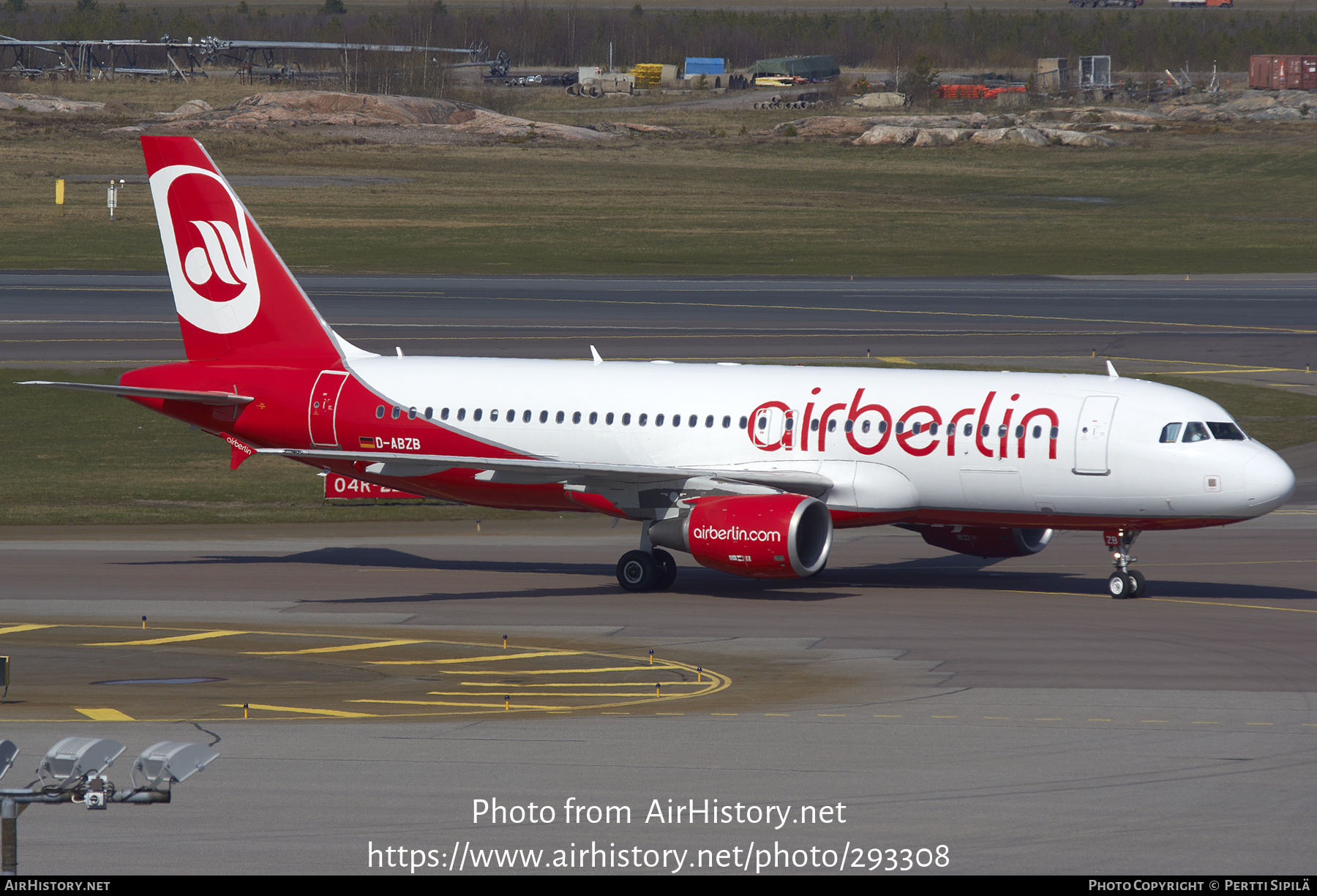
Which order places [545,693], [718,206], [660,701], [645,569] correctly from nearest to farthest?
[660,701] → [545,693] → [645,569] → [718,206]

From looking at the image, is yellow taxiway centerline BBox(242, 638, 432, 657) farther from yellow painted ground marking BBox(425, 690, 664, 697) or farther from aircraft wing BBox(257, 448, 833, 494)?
aircraft wing BBox(257, 448, 833, 494)

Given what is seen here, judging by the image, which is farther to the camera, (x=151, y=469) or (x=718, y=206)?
(x=718, y=206)

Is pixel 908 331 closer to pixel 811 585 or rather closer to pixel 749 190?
pixel 811 585

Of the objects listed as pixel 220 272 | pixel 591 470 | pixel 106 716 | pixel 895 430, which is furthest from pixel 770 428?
pixel 106 716

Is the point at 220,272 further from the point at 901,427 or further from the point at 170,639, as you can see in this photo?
the point at 901,427

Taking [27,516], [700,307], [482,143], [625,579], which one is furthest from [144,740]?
[482,143]

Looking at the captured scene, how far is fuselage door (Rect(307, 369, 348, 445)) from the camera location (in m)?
41.3

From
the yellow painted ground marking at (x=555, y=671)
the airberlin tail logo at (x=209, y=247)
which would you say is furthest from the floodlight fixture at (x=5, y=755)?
the airberlin tail logo at (x=209, y=247)

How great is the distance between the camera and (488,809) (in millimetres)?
20672

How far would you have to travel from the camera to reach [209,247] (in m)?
42.8

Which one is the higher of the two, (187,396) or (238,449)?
(187,396)

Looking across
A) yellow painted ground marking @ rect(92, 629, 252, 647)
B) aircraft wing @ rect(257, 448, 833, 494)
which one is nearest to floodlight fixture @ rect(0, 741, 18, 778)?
yellow painted ground marking @ rect(92, 629, 252, 647)

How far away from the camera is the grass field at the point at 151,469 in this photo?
157 feet

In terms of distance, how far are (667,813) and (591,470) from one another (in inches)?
693
